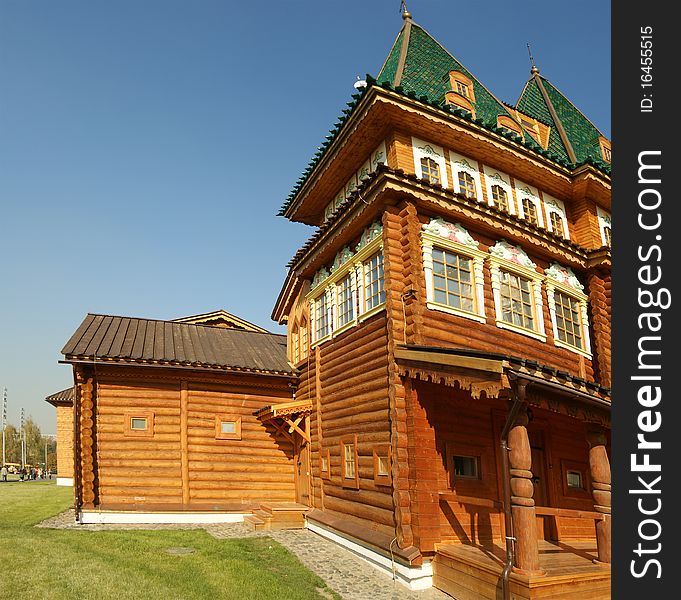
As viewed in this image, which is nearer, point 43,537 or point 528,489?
point 528,489

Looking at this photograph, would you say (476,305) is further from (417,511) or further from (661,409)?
(661,409)

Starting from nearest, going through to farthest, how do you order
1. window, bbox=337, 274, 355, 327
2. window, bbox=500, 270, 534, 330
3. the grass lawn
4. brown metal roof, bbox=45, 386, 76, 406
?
the grass lawn
window, bbox=500, 270, 534, 330
window, bbox=337, 274, 355, 327
brown metal roof, bbox=45, 386, 76, 406

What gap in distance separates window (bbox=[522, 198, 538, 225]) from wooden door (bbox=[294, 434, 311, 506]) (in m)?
9.02

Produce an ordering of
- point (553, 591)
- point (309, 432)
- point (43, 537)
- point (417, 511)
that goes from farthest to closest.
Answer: point (309, 432) < point (43, 537) < point (417, 511) < point (553, 591)

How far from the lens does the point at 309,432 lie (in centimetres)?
1570

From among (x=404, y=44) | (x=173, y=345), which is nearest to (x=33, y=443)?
(x=173, y=345)

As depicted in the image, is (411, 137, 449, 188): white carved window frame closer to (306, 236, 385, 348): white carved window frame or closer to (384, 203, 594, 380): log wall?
(384, 203, 594, 380): log wall

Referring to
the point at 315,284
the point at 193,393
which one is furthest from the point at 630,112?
the point at 193,393

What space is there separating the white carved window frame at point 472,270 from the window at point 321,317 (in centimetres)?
408

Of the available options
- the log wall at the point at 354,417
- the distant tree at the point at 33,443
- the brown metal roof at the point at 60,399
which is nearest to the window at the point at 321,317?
the log wall at the point at 354,417

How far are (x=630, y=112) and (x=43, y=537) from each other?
549 inches

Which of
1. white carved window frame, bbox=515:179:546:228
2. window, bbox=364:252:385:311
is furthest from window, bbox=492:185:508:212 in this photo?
window, bbox=364:252:385:311

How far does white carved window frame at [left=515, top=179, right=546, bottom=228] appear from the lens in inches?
601

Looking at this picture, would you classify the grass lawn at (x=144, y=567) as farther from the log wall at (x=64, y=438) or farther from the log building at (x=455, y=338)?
the log wall at (x=64, y=438)
